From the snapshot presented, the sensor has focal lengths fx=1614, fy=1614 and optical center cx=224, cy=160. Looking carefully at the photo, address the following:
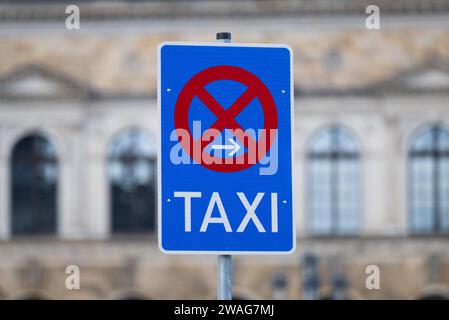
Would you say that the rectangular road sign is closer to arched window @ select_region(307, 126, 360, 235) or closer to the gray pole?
the gray pole

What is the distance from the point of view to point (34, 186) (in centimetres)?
3306

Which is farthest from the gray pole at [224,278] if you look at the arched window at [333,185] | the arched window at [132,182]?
the arched window at [132,182]

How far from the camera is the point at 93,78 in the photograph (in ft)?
111

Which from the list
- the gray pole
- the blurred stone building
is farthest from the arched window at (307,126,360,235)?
the gray pole

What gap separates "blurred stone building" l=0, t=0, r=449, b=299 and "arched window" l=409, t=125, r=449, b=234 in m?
0.04

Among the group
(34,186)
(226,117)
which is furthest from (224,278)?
(34,186)

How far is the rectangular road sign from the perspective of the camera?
17.2ft

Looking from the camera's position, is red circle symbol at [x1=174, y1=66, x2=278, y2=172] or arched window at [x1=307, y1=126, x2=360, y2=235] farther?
arched window at [x1=307, y1=126, x2=360, y2=235]

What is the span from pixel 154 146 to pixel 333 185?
381 cm

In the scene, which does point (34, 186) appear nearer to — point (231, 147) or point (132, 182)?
point (132, 182)

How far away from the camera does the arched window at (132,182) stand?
33000 mm

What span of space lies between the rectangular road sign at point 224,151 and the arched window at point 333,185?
2730 cm
